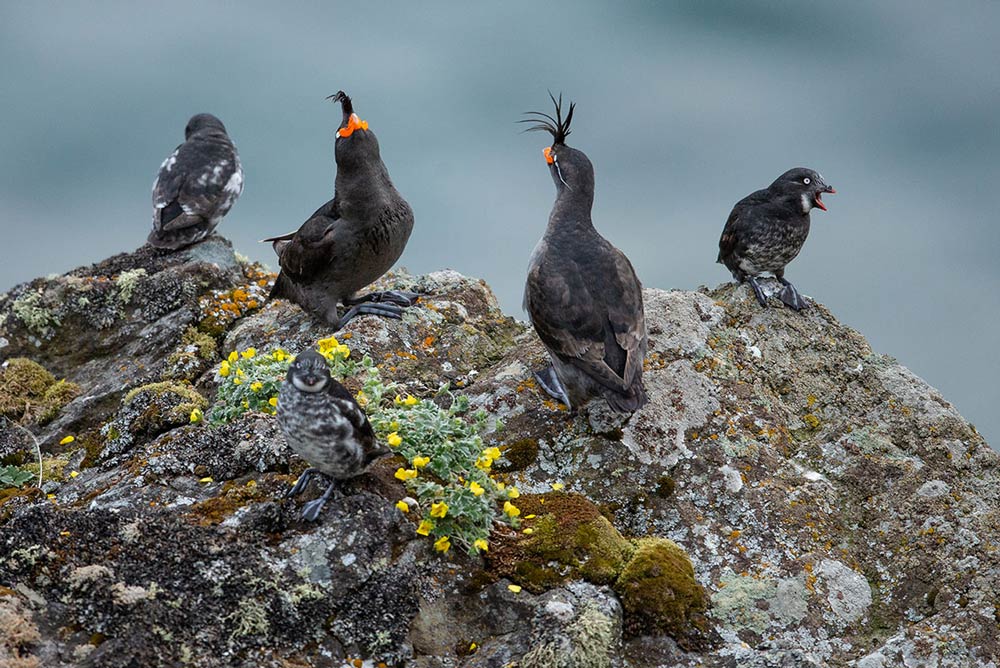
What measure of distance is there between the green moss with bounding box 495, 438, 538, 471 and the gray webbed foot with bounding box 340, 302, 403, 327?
7.37 ft

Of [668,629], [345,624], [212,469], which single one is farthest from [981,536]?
[212,469]

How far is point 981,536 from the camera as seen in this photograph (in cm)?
674

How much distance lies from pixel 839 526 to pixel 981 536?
2.99 feet

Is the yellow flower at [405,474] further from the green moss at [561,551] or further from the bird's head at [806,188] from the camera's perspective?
the bird's head at [806,188]

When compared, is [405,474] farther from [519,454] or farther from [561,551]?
[519,454]

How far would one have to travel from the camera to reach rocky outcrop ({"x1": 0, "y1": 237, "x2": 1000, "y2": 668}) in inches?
211

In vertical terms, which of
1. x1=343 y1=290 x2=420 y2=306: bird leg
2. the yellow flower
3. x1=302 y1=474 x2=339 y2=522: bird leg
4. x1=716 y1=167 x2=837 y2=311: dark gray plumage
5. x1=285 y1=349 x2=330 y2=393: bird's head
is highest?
x1=716 y1=167 x2=837 y2=311: dark gray plumage

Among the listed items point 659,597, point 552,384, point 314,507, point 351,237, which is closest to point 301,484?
point 314,507

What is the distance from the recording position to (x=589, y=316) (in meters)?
7.64

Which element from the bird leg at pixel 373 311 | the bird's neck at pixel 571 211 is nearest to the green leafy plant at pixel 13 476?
the bird leg at pixel 373 311

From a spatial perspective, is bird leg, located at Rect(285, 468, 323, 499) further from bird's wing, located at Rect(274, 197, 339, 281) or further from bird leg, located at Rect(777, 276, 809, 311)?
bird leg, located at Rect(777, 276, 809, 311)

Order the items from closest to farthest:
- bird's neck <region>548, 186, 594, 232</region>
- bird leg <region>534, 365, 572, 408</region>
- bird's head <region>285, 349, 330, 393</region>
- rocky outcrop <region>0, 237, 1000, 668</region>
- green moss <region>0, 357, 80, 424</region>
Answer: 1. rocky outcrop <region>0, 237, 1000, 668</region>
2. bird's head <region>285, 349, 330, 393</region>
3. bird leg <region>534, 365, 572, 408</region>
4. bird's neck <region>548, 186, 594, 232</region>
5. green moss <region>0, 357, 80, 424</region>

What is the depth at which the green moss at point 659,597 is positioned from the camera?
580cm

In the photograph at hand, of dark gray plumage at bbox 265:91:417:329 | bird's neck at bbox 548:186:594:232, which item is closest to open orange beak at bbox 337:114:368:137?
dark gray plumage at bbox 265:91:417:329
